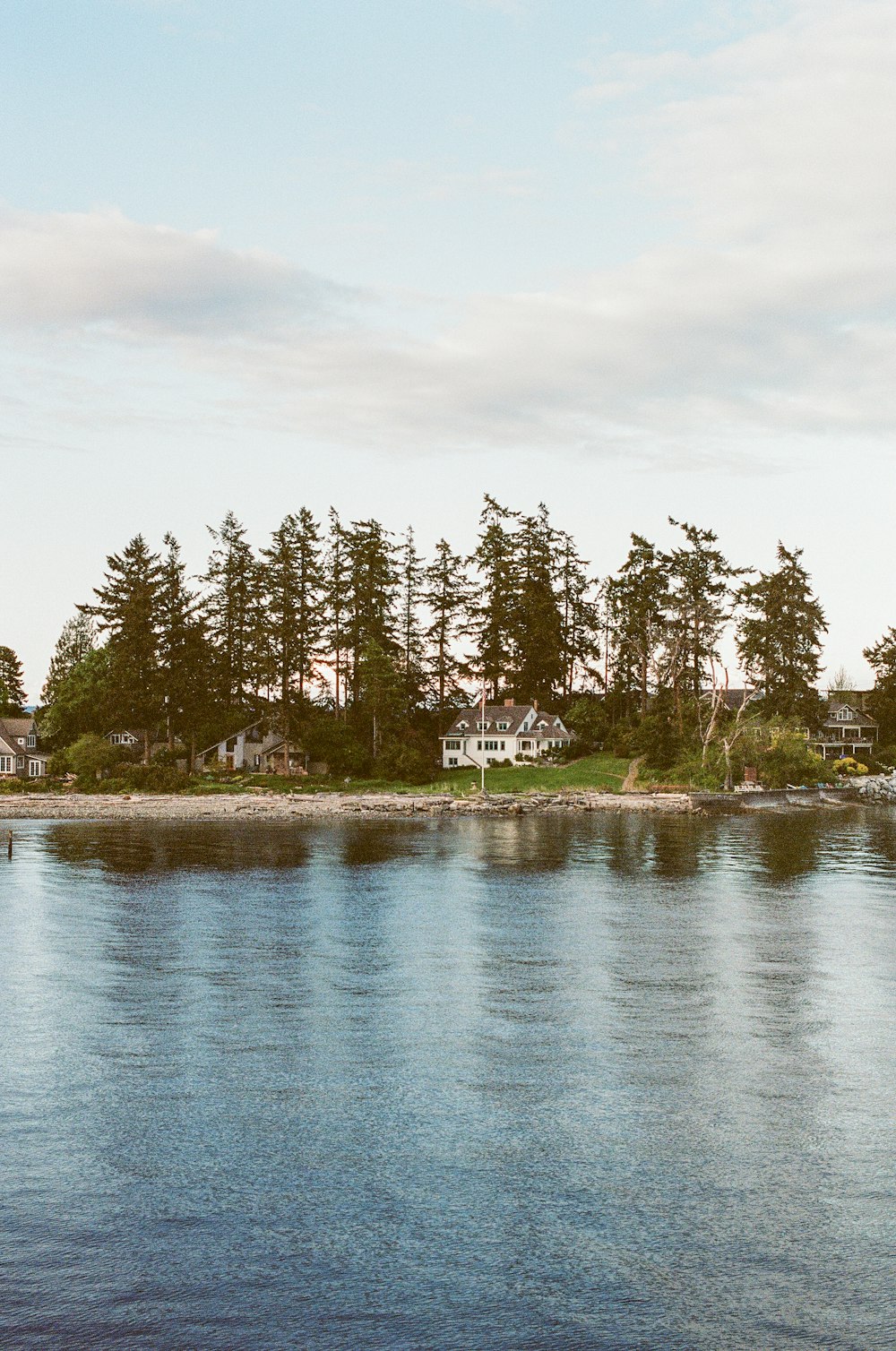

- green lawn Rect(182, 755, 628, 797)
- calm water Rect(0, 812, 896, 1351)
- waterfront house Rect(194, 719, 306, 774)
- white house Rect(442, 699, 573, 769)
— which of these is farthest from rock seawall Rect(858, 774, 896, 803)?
calm water Rect(0, 812, 896, 1351)

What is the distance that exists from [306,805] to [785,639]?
6070cm

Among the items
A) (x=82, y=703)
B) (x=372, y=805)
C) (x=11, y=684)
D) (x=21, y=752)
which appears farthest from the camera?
(x=11, y=684)

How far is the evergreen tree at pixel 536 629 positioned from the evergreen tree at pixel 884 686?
3966 cm

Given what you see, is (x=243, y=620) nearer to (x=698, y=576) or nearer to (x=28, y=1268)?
(x=698, y=576)

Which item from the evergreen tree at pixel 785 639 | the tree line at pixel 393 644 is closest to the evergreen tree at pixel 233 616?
the tree line at pixel 393 644

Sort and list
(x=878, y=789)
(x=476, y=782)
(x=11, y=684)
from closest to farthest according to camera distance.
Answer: (x=476, y=782) < (x=878, y=789) < (x=11, y=684)

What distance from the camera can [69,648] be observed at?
477 ft

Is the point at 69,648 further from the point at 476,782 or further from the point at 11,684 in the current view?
the point at 476,782

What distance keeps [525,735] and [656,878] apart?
69962mm

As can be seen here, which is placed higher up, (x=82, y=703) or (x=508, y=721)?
(x=82, y=703)

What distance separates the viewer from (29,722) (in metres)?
129

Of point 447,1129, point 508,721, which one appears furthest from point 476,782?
point 447,1129

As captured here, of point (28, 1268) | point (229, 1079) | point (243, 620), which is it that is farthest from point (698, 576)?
point (28, 1268)

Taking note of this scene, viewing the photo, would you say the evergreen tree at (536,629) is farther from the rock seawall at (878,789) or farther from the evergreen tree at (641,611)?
the rock seawall at (878,789)
